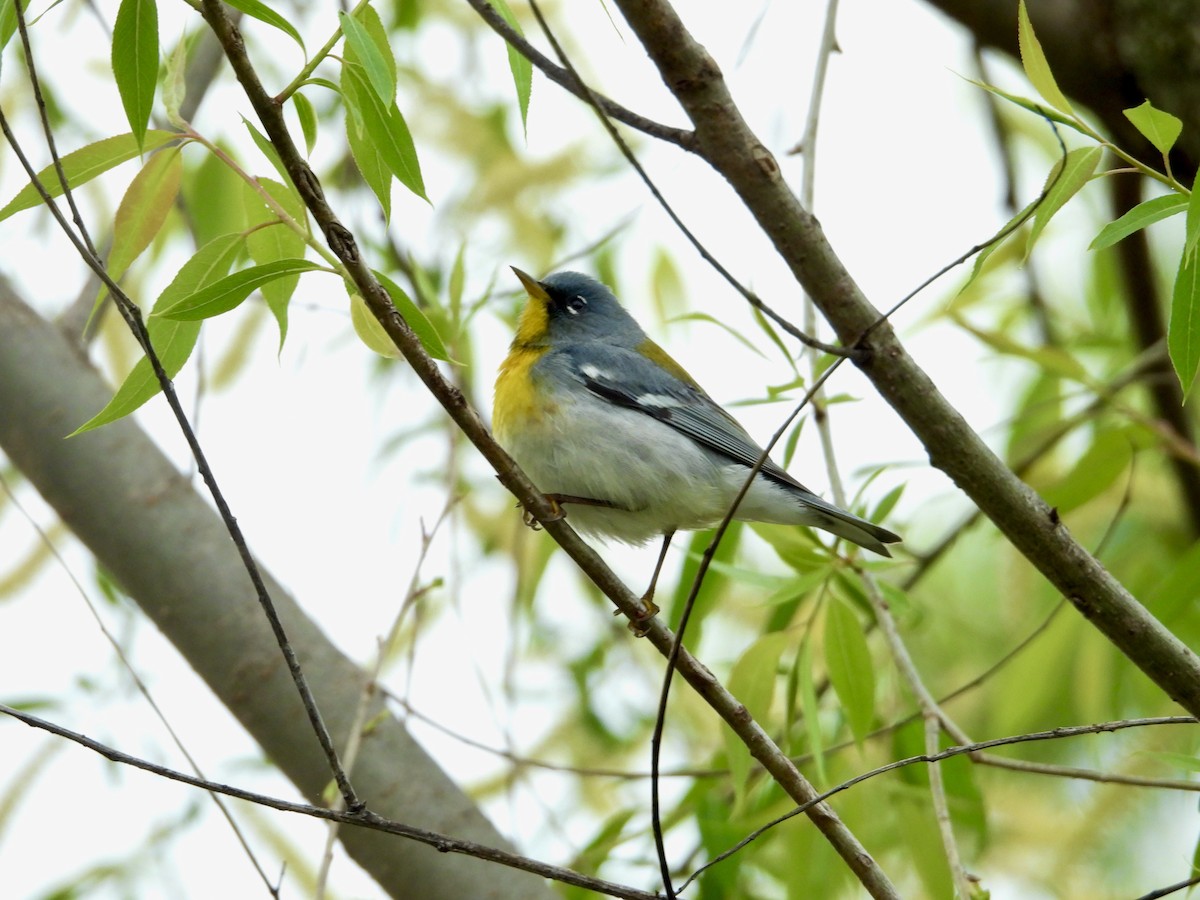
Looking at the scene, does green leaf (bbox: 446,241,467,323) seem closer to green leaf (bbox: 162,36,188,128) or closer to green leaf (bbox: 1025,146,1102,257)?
green leaf (bbox: 162,36,188,128)

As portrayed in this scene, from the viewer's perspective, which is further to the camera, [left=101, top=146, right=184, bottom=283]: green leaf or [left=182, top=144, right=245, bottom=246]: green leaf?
[left=182, top=144, right=245, bottom=246]: green leaf

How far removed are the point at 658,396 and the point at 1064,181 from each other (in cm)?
203

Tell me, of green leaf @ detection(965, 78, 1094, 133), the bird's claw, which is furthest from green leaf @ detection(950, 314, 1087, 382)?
green leaf @ detection(965, 78, 1094, 133)

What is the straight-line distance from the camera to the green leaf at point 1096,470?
120 inches

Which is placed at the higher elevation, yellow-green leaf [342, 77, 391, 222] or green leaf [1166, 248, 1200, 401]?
yellow-green leaf [342, 77, 391, 222]

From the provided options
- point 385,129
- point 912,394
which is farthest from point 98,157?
point 912,394

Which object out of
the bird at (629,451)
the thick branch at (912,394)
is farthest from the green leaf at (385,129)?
the bird at (629,451)

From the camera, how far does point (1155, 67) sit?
3295 mm

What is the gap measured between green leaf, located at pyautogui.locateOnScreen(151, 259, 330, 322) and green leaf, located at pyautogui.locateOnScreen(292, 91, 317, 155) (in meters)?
0.26

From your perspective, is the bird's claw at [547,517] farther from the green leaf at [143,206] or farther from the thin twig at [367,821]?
the green leaf at [143,206]

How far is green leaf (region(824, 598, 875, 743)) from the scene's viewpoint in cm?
267

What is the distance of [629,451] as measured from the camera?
3.45 metres

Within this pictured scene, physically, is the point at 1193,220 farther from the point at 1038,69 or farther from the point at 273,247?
the point at 273,247

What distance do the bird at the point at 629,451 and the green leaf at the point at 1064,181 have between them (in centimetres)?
Answer: 131
